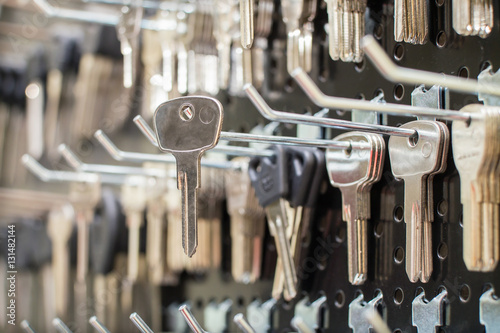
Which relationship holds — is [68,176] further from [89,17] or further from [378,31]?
[378,31]

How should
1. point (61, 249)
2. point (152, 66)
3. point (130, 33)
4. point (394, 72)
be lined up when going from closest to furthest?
→ point (394, 72)
point (130, 33)
point (152, 66)
point (61, 249)

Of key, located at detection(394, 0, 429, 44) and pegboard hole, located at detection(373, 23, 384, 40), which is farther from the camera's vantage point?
pegboard hole, located at detection(373, 23, 384, 40)

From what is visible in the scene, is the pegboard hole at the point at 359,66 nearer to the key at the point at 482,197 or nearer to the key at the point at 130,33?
the key at the point at 482,197

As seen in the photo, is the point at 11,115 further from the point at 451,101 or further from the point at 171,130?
the point at 451,101

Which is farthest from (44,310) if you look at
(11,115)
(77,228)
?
(11,115)

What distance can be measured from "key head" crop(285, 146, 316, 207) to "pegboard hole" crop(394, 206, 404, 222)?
0.14 m

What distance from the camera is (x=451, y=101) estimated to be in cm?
93

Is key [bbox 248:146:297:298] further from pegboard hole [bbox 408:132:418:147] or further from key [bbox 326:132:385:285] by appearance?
pegboard hole [bbox 408:132:418:147]

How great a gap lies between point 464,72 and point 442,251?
23 cm

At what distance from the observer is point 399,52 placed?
1.03m

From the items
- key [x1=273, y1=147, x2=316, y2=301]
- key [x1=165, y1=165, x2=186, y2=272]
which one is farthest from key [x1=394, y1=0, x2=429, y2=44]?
key [x1=165, y1=165, x2=186, y2=272]

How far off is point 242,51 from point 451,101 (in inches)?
17.6

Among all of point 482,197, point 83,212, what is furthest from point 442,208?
point 83,212

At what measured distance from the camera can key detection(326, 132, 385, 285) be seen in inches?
38.0
